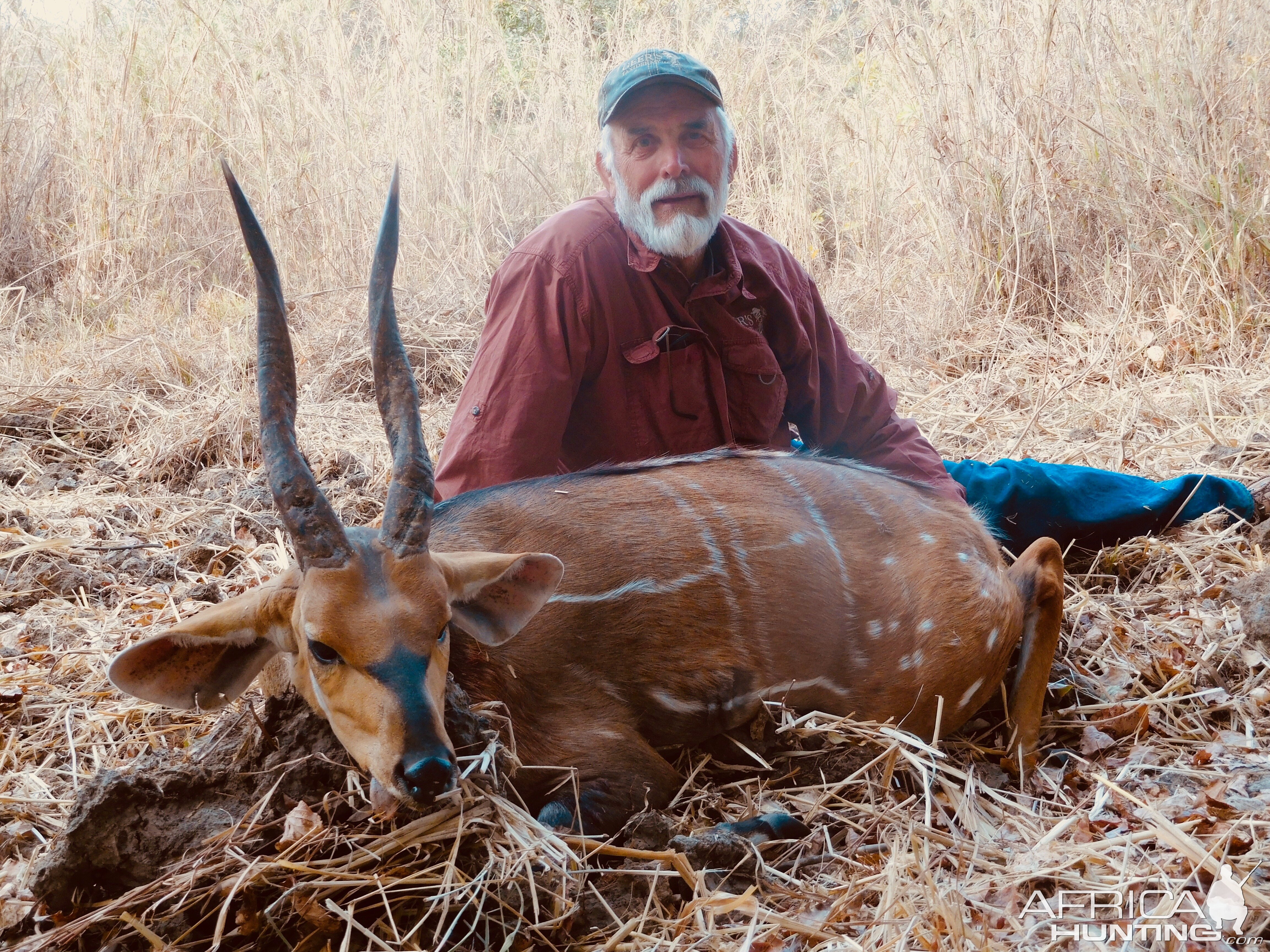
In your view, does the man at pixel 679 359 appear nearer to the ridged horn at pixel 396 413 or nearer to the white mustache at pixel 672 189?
the white mustache at pixel 672 189

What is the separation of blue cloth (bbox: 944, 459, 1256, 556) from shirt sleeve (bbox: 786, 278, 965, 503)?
0.26 meters

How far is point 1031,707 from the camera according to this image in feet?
10.8

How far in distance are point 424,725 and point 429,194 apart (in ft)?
22.4

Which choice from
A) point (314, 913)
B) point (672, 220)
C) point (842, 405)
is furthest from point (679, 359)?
point (314, 913)

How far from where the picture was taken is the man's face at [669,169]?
4.23 meters

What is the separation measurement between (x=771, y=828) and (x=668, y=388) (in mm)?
1870

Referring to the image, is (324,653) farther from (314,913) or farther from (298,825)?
(314,913)

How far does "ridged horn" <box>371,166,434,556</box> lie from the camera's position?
2447mm

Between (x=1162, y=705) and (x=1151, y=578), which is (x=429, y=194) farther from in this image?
(x=1162, y=705)

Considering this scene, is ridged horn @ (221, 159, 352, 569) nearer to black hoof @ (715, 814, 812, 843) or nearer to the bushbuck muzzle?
the bushbuck muzzle

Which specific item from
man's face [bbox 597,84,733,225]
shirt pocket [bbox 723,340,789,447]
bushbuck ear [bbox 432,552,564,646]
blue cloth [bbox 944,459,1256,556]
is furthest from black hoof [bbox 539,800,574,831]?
blue cloth [bbox 944,459,1256,556]

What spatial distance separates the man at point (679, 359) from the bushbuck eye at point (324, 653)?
4.69 feet

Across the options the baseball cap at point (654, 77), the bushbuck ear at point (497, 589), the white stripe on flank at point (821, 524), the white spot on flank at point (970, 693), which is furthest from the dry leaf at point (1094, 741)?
the baseball cap at point (654, 77)

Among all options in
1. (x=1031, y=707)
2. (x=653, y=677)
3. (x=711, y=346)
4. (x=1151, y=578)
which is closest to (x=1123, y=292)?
(x=1151, y=578)
